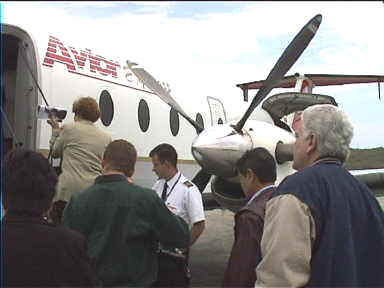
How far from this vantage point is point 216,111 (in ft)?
34.4

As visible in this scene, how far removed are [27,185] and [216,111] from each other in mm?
8535

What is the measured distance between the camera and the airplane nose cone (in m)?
6.04

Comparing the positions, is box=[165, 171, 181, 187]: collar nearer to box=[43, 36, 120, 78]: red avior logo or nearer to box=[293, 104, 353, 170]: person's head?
box=[293, 104, 353, 170]: person's head

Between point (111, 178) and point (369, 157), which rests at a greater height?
point (111, 178)

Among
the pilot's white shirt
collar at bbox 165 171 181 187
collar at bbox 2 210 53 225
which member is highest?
collar at bbox 2 210 53 225

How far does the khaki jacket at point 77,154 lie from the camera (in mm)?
4574

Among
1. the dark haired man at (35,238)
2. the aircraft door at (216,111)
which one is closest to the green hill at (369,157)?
the aircraft door at (216,111)

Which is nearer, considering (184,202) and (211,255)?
(184,202)

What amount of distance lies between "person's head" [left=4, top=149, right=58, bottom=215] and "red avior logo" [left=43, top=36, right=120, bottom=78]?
4279 millimetres

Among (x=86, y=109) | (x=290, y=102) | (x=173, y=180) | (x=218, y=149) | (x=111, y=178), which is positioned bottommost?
(x=173, y=180)

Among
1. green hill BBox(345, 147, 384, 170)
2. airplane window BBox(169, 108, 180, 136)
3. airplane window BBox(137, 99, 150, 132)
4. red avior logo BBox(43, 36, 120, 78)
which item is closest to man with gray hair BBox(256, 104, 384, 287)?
red avior logo BBox(43, 36, 120, 78)

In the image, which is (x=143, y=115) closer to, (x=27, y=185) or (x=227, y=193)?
(x=227, y=193)

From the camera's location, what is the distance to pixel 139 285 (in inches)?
124

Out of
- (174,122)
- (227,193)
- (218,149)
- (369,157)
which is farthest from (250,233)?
(369,157)
